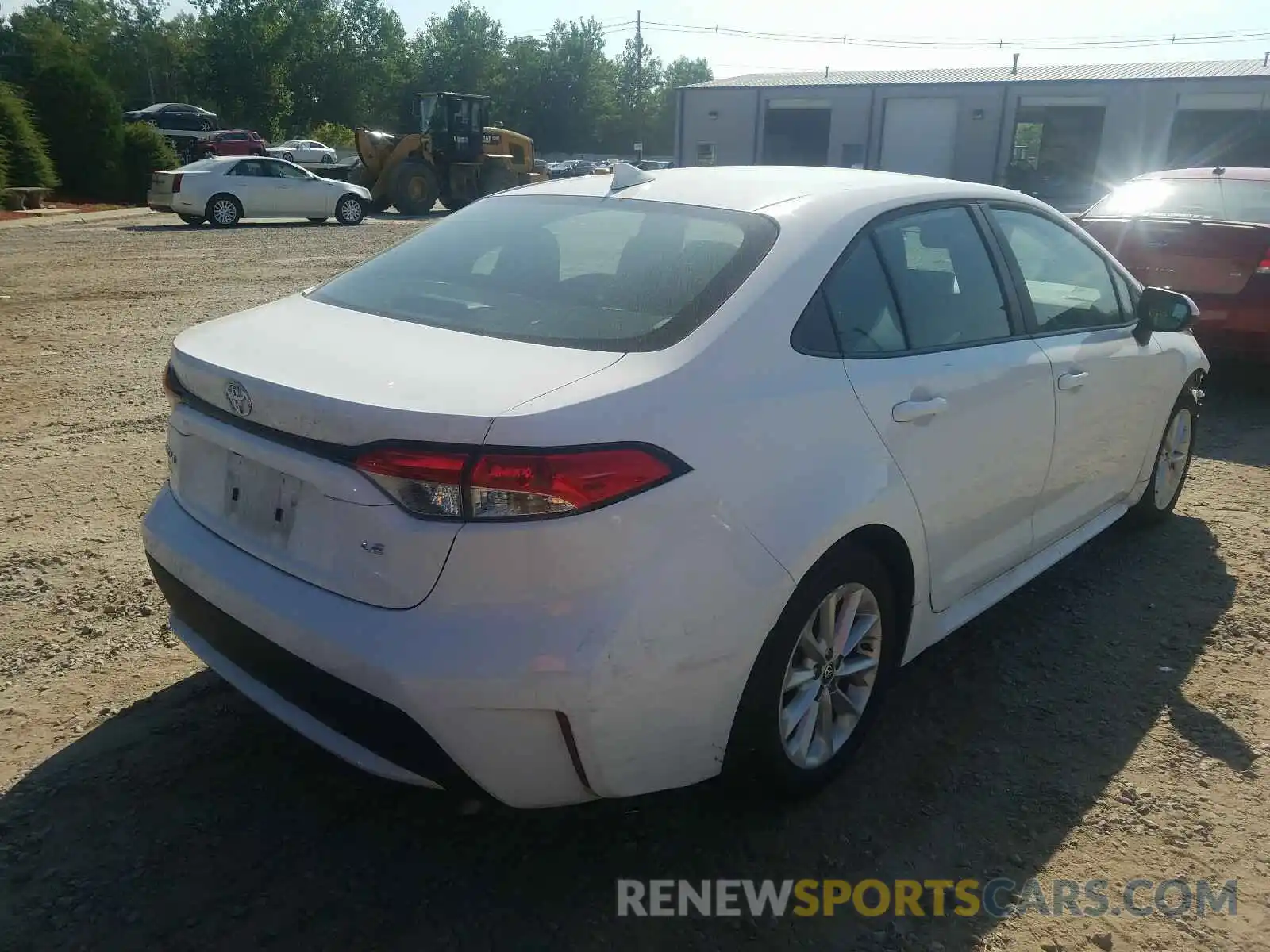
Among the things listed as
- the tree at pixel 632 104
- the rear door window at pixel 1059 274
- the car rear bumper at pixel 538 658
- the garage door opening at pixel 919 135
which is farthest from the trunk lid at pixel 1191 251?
the tree at pixel 632 104

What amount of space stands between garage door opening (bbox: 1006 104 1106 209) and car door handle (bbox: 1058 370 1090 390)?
3598cm

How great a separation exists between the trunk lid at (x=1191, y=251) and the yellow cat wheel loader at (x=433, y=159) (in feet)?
67.5

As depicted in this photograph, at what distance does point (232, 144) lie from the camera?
39688 millimetres

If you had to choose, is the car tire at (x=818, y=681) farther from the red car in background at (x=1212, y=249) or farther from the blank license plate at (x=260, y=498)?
the red car in background at (x=1212, y=249)

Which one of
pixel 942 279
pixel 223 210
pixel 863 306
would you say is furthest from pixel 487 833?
pixel 223 210

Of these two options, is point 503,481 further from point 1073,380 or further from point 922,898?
point 1073,380

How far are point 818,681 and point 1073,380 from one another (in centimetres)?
158

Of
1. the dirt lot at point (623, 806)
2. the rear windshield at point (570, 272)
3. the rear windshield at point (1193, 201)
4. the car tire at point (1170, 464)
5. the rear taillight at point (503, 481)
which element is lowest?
the dirt lot at point (623, 806)

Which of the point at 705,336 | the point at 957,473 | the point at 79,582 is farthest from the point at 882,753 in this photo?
the point at 79,582

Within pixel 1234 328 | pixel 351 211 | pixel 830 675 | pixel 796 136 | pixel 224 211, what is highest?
pixel 796 136

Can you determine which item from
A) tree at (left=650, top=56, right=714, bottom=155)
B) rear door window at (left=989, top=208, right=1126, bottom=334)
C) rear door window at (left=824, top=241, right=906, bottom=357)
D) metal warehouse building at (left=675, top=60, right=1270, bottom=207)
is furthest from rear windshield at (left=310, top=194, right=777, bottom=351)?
tree at (left=650, top=56, right=714, bottom=155)

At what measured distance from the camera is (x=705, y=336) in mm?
2289

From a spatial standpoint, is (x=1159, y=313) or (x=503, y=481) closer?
(x=503, y=481)

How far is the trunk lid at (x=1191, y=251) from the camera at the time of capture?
6.51 meters
